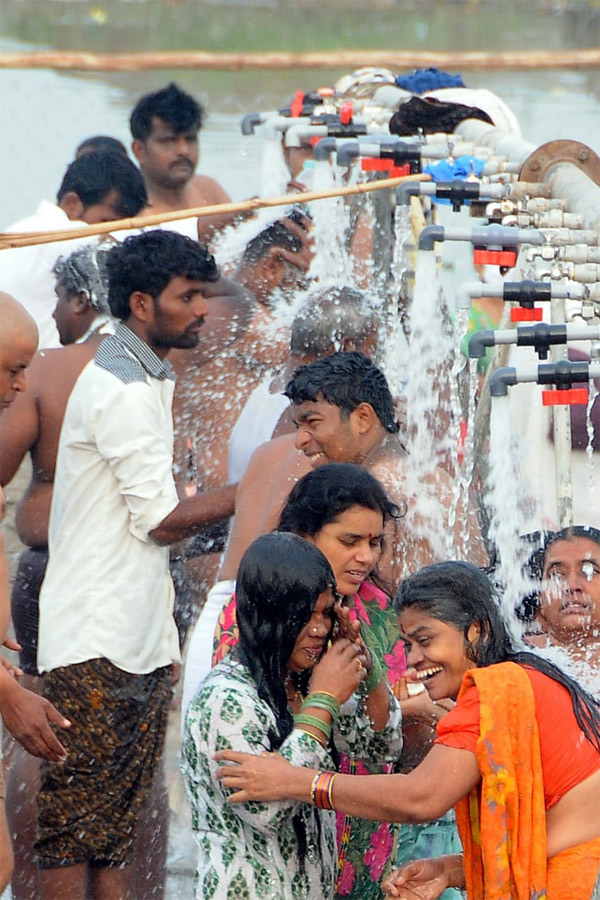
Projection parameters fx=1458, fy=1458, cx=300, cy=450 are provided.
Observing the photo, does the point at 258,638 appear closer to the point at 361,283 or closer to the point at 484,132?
the point at 484,132

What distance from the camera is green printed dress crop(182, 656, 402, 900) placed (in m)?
2.45

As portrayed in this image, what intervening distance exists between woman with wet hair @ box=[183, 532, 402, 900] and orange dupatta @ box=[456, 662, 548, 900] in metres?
0.27

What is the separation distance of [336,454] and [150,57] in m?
3.16

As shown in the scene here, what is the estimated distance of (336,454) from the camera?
3213 mm

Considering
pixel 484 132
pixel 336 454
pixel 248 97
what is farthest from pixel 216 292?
pixel 248 97

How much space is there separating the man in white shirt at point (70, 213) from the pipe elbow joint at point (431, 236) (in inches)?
67.3

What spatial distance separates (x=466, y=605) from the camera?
2.50 metres

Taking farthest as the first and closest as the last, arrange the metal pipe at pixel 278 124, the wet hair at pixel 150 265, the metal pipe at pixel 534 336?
the metal pipe at pixel 278 124 < the wet hair at pixel 150 265 < the metal pipe at pixel 534 336

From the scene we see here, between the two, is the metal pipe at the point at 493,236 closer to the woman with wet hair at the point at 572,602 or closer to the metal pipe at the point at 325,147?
the woman with wet hair at the point at 572,602

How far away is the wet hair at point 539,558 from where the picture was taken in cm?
304

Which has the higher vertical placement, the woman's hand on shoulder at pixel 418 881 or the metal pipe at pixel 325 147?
the metal pipe at pixel 325 147

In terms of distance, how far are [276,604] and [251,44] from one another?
400 inches

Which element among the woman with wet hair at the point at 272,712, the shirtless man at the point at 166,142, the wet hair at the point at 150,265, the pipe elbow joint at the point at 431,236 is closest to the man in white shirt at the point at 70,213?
the shirtless man at the point at 166,142

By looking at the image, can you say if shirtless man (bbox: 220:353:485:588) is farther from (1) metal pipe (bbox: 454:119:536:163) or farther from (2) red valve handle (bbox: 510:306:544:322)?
(1) metal pipe (bbox: 454:119:536:163)
